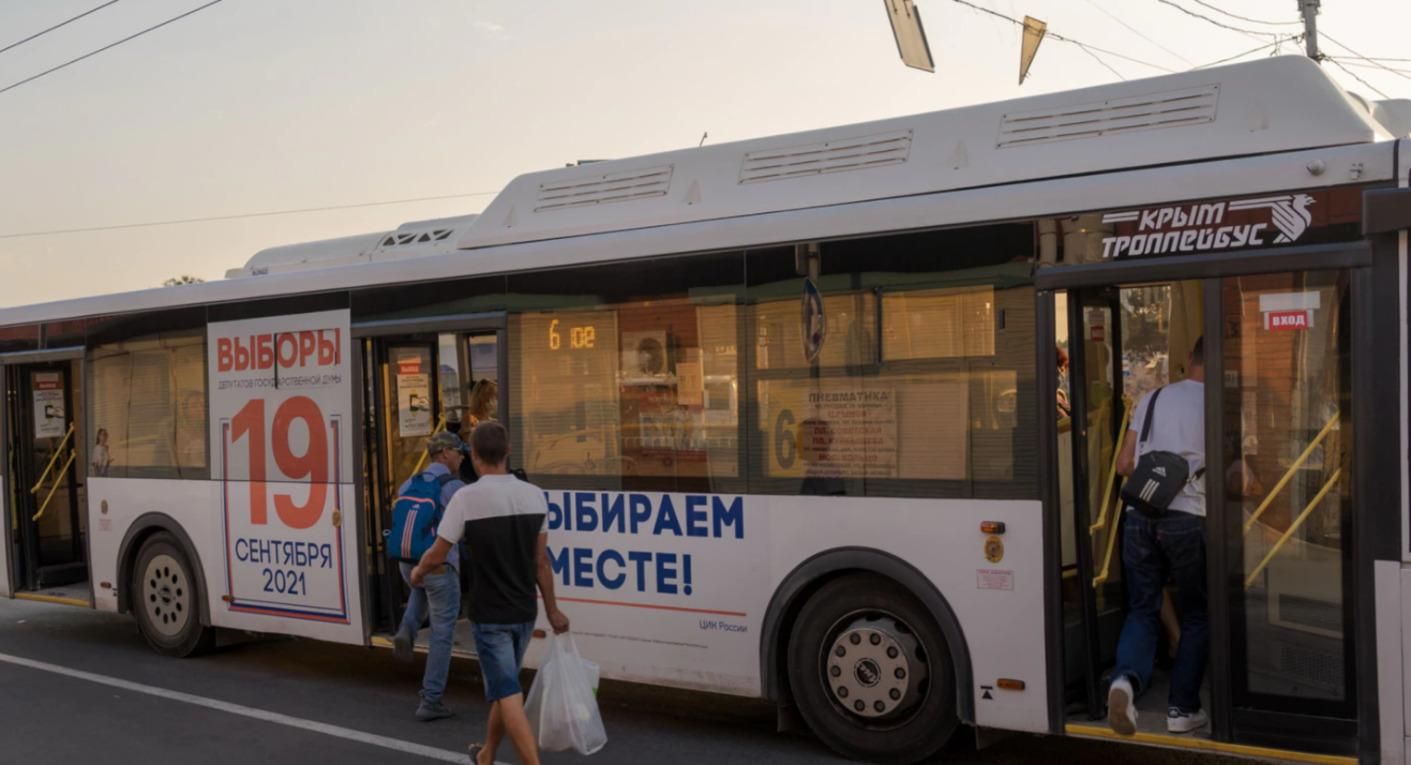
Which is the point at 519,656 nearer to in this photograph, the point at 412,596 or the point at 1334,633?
the point at 412,596

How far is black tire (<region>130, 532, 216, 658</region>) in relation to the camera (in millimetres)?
10312

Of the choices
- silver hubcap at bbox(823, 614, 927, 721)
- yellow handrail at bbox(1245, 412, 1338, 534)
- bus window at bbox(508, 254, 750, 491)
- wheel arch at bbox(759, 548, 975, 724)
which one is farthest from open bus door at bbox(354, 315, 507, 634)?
yellow handrail at bbox(1245, 412, 1338, 534)

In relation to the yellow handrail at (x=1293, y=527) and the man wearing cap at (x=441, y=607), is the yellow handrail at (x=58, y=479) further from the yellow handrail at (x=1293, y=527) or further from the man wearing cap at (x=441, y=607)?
the yellow handrail at (x=1293, y=527)

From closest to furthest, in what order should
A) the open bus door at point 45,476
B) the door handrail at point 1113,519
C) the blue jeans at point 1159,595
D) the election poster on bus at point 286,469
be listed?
the blue jeans at point 1159,595, the door handrail at point 1113,519, the election poster on bus at point 286,469, the open bus door at point 45,476

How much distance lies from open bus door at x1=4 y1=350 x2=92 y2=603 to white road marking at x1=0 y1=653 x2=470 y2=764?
1.16 metres

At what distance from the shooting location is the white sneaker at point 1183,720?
19.5 ft

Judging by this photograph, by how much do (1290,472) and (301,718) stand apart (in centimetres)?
590

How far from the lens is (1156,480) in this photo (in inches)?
244

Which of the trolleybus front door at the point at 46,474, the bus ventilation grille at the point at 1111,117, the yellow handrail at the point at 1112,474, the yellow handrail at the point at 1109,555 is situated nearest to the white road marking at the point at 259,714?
the trolleybus front door at the point at 46,474

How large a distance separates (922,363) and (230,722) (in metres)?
4.86

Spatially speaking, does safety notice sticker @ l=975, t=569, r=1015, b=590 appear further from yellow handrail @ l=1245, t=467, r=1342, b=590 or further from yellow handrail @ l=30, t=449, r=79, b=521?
yellow handrail @ l=30, t=449, r=79, b=521

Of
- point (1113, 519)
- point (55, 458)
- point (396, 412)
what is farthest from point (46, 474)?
point (1113, 519)

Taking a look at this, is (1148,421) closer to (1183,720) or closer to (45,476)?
(1183,720)

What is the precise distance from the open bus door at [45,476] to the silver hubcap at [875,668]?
7375 mm
